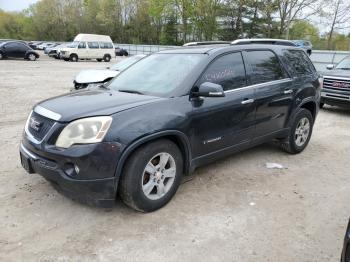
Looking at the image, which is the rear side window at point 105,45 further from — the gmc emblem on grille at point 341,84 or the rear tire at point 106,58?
the gmc emblem on grille at point 341,84

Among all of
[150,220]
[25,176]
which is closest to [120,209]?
[150,220]

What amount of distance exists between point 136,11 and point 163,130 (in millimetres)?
67085

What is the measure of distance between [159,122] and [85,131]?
2.44 ft

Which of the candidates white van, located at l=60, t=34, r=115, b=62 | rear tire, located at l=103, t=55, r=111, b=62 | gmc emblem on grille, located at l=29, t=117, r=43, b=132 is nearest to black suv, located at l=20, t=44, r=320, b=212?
gmc emblem on grille, located at l=29, t=117, r=43, b=132

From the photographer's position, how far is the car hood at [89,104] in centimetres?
327

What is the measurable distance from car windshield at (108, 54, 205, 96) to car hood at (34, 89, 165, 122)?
9.2 inches

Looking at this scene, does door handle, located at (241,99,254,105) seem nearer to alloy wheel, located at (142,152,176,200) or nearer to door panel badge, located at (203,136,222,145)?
door panel badge, located at (203,136,222,145)

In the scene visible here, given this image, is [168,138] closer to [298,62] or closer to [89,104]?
[89,104]

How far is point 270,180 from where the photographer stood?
454 centimetres

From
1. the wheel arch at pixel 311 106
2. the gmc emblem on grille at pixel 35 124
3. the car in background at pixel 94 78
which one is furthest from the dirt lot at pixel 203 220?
the car in background at pixel 94 78

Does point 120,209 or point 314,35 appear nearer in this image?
point 120,209

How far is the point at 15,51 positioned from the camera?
2762cm

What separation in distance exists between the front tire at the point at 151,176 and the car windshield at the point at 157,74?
27.4 inches

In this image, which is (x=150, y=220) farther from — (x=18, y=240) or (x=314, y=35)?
(x=314, y=35)
